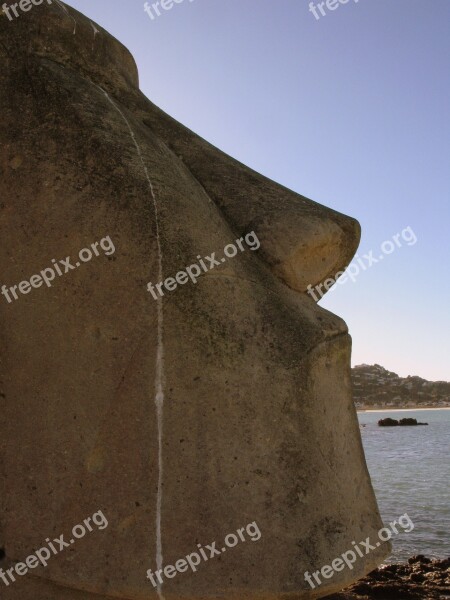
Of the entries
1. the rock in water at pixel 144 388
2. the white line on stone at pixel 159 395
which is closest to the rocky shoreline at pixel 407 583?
the rock in water at pixel 144 388

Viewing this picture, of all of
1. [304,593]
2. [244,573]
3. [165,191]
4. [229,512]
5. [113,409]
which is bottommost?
[304,593]

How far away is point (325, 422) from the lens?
3.02 metres

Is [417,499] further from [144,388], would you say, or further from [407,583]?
[144,388]

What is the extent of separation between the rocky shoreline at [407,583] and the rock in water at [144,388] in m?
3.37

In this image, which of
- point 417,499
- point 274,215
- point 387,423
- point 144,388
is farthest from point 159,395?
point 387,423

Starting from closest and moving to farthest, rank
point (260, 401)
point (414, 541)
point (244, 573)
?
point (244, 573), point (260, 401), point (414, 541)

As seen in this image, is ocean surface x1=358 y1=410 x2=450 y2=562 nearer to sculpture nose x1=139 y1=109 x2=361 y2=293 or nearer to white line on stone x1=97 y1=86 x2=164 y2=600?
sculpture nose x1=139 y1=109 x2=361 y2=293

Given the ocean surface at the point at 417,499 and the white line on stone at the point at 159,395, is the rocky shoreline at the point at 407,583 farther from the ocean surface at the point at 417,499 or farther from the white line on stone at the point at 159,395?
the white line on stone at the point at 159,395

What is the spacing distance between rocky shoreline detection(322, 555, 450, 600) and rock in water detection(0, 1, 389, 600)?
337 cm

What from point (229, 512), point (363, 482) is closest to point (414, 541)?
point (363, 482)

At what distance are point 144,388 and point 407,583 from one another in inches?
206

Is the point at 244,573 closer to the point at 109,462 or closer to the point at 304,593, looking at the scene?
the point at 304,593

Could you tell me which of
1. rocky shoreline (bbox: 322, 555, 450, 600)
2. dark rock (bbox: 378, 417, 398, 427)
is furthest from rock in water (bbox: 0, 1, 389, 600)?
dark rock (bbox: 378, 417, 398, 427)

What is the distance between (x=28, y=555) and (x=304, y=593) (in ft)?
3.50
